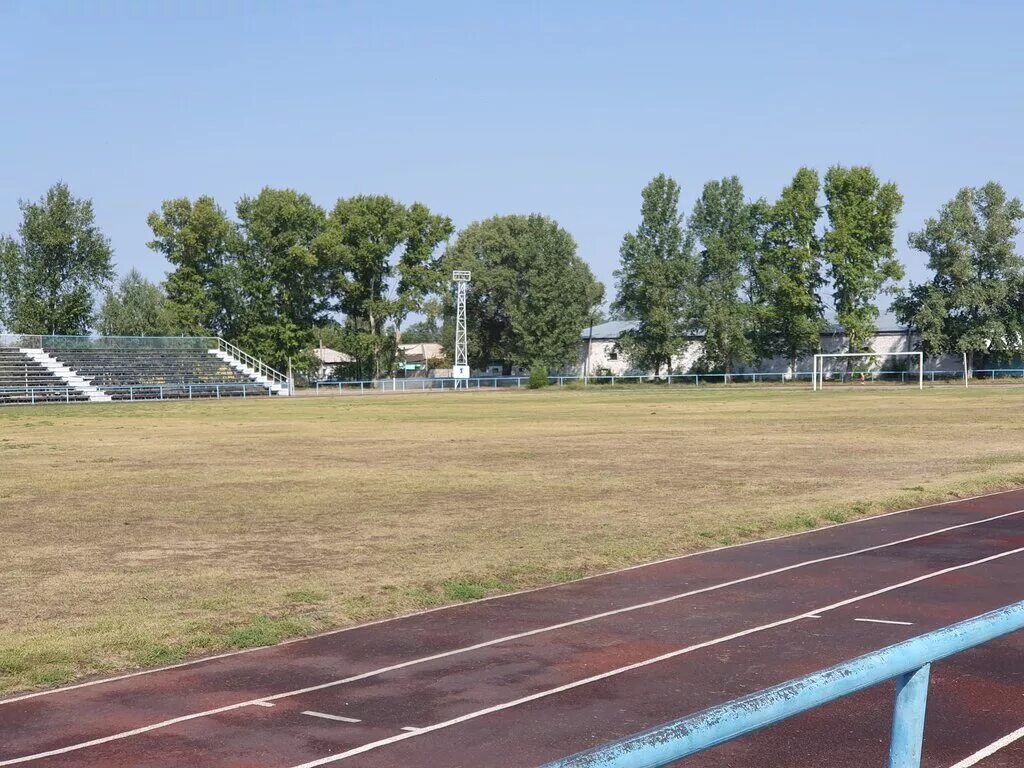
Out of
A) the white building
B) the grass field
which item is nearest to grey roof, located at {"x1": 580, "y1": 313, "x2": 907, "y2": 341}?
the white building

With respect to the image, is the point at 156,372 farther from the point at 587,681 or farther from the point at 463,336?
the point at 587,681

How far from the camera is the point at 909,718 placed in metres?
2.80

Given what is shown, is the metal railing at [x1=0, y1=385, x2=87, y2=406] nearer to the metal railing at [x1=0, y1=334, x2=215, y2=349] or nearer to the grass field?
the metal railing at [x1=0, y1=334, x2=215, y2=349]

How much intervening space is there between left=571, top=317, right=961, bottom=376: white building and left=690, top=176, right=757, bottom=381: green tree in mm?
2397

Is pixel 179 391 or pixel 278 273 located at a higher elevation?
pixel 278 273

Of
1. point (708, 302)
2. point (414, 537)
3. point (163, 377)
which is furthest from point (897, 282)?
point (414, 537)

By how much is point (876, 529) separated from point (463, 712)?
364 inches

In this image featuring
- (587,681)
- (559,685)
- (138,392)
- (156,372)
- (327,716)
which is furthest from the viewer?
A: (156,372)

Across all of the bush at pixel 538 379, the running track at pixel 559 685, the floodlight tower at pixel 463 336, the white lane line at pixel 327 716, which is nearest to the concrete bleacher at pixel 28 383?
the floodlight tower at pixel 463 336

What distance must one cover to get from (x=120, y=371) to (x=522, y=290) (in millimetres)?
39923

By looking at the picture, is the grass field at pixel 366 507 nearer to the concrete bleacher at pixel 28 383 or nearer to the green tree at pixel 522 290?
the concrete bleacher at pixel 28 383

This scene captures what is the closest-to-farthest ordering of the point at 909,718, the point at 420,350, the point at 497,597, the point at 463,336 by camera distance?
the point at 909,718
the point at 497,597
the point at 463,336
the point at 420,350

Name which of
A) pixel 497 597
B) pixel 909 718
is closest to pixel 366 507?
pixel 497 597

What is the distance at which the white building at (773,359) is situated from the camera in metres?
90.4
